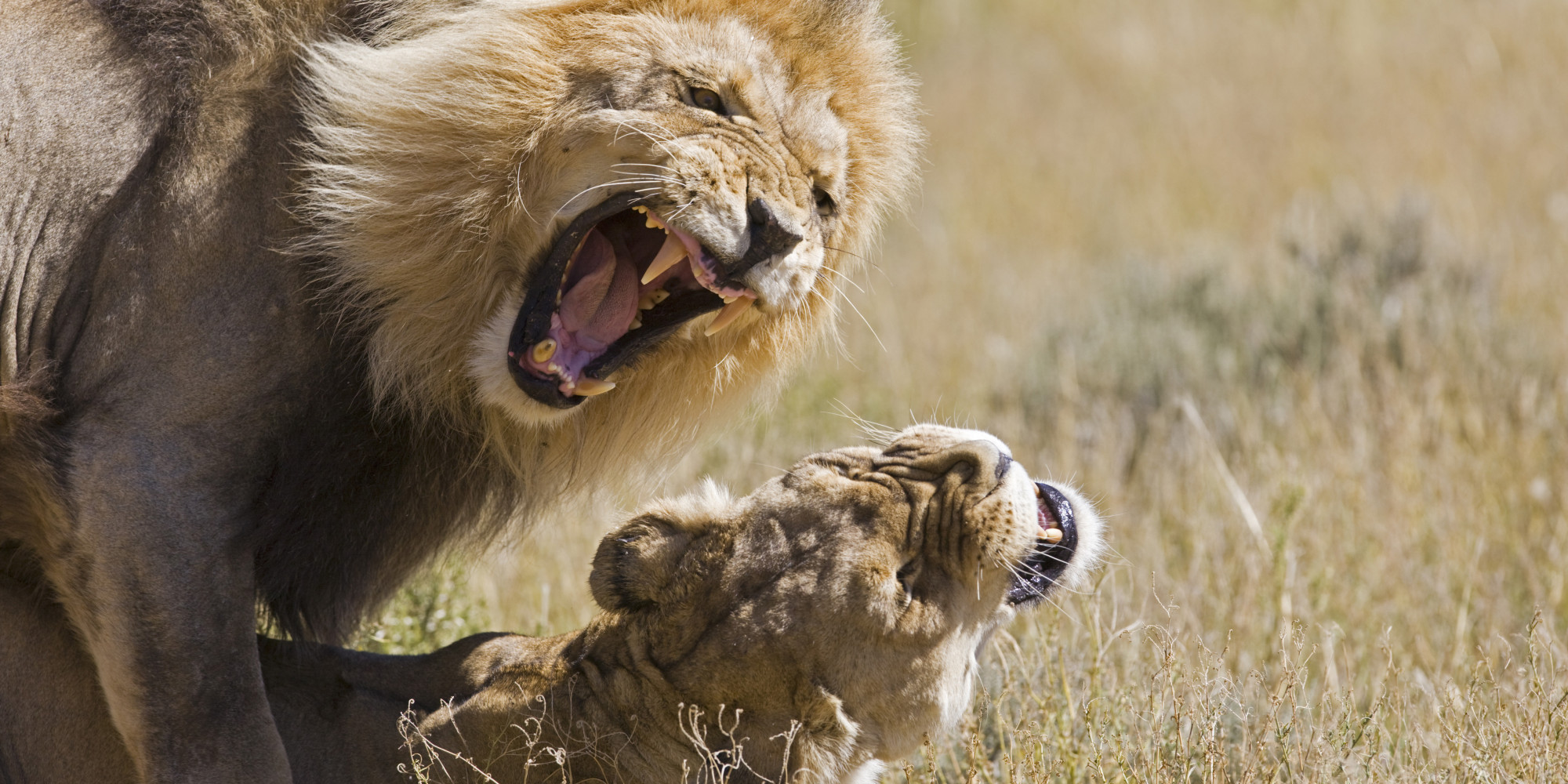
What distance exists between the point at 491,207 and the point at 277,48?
583 millimetres

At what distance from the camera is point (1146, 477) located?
5.69 metres

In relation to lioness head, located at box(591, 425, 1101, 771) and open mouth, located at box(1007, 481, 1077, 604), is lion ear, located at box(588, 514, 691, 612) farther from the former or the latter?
open mouth, located at box(1007, 481, 1077, 604)

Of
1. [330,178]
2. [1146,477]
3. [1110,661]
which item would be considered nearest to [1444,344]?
[1146,477]

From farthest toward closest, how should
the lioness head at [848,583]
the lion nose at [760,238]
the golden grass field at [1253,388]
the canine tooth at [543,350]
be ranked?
the golden grass field at [1253,388] < the canine tooth at [543,350] < the lion nose at [760,238] < the lioness head at [848,583]

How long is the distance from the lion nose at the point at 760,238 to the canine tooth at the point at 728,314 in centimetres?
13

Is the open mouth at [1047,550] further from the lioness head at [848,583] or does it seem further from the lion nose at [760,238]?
the lion nose at [760,238]

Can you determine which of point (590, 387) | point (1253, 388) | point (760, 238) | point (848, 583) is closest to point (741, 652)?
point (848, 583)

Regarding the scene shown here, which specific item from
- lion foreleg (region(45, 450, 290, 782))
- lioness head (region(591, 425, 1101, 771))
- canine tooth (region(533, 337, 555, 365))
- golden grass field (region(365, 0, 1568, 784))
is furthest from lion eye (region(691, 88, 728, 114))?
lion foreleg (region(45, 450, 290, 782))

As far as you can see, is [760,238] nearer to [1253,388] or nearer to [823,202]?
[823,202]

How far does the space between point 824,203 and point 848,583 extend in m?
0.88

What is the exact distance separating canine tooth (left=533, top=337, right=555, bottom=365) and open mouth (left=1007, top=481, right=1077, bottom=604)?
1.02 meters

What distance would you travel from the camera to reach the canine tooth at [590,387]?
3168 millimetres

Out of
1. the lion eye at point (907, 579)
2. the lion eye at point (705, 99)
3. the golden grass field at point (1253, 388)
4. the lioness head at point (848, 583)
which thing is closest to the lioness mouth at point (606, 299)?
the lion eye at point (705, 99)

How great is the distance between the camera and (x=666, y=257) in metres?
3.09
